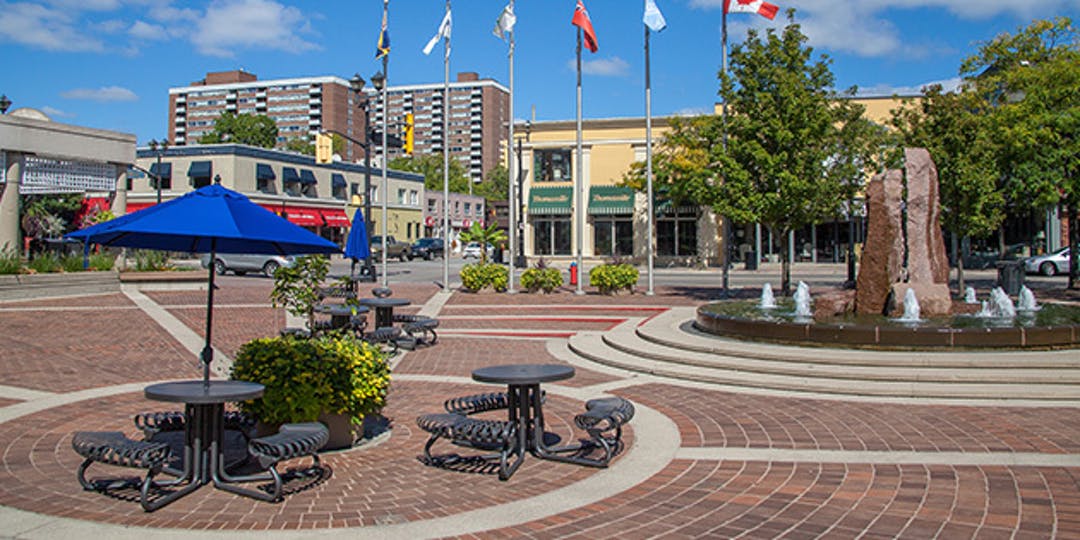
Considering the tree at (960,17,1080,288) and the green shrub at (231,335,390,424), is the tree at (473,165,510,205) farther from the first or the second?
the green shrub at (231,335,390,424)

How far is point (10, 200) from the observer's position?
24.8 metres

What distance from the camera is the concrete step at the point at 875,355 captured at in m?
10.5

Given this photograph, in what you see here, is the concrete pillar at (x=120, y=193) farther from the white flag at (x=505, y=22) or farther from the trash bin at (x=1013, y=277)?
the trash bin at (x=1013, y=277)

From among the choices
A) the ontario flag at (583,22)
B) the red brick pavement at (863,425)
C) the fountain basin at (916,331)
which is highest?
the ontario flag at (583,22)

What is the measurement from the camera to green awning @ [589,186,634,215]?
45.7 meters

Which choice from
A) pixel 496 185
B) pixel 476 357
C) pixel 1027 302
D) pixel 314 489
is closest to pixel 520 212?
pixel 1027 302

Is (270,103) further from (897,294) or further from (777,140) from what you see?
(897,294)

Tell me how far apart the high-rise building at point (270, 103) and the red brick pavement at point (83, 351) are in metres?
126

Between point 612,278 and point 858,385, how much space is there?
14.5 metres

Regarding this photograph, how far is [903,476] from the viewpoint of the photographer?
625 cm

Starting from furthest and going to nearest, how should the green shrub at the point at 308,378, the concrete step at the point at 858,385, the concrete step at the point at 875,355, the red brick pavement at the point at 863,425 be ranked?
the concrete step at the point at 875,355, the concrete step at the point at 858,385, the red brick pavement at the point at 863,425, the green shrub at the point at 308,378

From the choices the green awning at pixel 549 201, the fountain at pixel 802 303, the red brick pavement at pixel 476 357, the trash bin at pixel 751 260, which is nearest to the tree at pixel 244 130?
the green awning at pixel 549 201

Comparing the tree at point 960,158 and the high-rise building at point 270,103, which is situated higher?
the high-rise building at point 270,103

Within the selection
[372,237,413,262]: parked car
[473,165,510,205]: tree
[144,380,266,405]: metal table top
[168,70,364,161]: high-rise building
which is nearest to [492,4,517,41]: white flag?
[144,380,266,405]: metal table top
